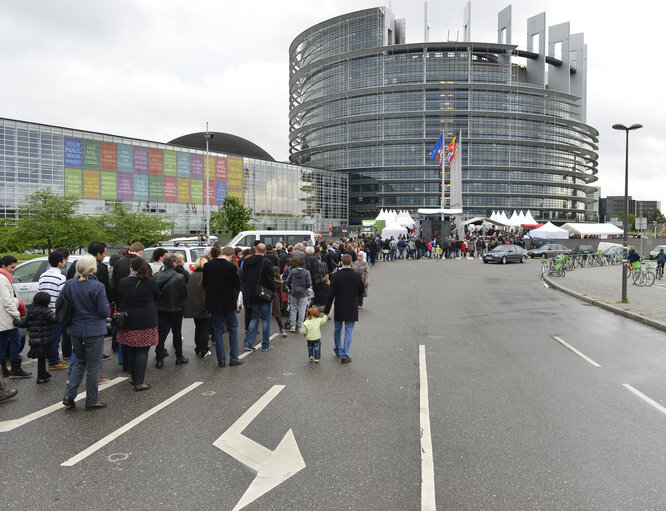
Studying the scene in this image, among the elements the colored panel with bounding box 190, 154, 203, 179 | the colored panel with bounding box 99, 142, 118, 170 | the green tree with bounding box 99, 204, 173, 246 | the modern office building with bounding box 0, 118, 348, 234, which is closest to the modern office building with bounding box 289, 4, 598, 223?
the modern office building with bounding box 0, 118, 348, 234

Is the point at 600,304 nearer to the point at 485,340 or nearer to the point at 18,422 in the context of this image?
the point at 485,340

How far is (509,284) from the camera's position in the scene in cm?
2116

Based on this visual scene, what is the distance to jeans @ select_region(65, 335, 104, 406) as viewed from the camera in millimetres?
5617

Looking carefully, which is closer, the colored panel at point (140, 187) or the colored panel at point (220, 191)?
the colored panel at point (140, 187)

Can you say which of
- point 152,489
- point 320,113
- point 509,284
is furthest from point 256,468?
point 320,113

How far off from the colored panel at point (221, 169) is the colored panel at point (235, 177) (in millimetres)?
733

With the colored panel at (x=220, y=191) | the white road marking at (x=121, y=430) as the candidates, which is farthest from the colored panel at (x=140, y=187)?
the white road marking at (x=121, y=430)

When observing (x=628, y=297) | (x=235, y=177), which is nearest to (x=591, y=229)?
(x=628, y=297)

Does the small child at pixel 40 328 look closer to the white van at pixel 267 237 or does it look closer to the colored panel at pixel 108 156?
the white van at pixel 267 237

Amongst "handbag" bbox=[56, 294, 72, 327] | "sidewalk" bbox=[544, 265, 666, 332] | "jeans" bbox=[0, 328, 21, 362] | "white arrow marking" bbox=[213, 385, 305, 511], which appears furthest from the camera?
"sidewalk" bbox=[544, 265, 666, 332]

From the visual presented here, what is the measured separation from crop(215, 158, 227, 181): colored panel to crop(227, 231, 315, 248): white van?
56.0m

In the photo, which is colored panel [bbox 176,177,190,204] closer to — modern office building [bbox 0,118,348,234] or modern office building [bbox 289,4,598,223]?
modern office building [bbox 0,118,348,234]

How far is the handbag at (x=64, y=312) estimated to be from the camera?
218 inches

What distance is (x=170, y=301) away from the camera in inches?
293
